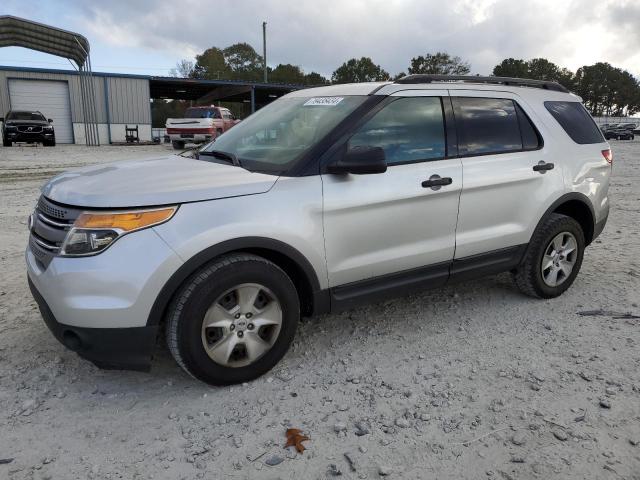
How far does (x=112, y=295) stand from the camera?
2.50 meters

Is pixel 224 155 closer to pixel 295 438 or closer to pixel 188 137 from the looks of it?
pixel 295 438

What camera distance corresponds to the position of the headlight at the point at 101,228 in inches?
98.7

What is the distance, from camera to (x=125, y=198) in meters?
2.56

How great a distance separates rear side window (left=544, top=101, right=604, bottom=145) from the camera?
14.1ft

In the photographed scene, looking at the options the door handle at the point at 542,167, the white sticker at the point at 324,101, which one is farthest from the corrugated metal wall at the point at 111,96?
the door handle at the point at 542,167

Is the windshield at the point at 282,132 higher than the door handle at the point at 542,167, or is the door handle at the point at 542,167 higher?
the windshield at the point at 282,132

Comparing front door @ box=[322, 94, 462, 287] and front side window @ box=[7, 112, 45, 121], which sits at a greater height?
front side window @ box=[7, 112, 45, 121]

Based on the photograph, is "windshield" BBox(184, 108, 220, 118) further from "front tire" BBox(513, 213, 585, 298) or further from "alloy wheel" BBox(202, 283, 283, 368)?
"alloy wheel" BBox(202, 283, 283, 368)

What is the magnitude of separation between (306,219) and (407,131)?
1.04m

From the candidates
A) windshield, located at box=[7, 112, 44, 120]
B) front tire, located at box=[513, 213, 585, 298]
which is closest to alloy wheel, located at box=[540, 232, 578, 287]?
front tire, located at box=[513, 213, 585, 298]

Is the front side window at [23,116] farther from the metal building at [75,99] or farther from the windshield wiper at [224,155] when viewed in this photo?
the windshield wiper at [224,155]

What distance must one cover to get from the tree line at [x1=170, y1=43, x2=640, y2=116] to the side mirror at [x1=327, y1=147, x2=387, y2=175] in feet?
208

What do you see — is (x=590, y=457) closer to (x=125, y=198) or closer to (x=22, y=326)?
(x=125, y=198)

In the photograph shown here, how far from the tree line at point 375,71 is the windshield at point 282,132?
62.6m
